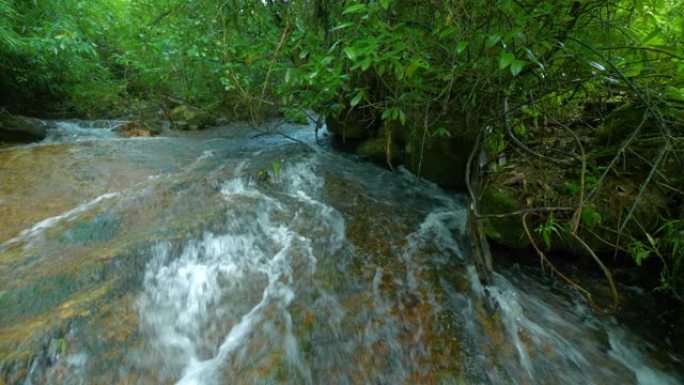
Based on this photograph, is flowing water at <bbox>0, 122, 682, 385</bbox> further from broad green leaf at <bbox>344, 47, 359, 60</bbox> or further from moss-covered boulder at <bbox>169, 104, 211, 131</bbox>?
moss-covered boulder at <bbox>169, 104, 211, 131</bbox>

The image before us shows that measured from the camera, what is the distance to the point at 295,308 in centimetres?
249

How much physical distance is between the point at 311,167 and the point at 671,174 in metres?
4.14

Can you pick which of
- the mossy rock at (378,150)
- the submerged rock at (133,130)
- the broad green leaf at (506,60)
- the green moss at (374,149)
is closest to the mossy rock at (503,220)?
the broad green leaf at (506,60)

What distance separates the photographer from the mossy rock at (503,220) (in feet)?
10.0

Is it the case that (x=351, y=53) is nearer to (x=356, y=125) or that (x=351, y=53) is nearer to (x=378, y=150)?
(x=378, y=150)

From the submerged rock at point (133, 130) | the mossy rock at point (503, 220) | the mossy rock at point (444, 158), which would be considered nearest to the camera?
the mossy rock at point (503, 220)

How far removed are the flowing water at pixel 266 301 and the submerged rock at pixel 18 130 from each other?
216cm

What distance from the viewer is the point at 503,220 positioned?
312 cm

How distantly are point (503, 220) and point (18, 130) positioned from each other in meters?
A: 7.49

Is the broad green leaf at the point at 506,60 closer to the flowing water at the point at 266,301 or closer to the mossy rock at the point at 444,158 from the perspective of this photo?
the flowing water at the point at 266,301

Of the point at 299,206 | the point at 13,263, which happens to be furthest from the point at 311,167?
the point at 13,263

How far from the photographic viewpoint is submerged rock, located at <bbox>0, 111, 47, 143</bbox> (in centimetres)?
555

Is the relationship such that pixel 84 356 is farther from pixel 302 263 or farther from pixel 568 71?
pixel 568 71

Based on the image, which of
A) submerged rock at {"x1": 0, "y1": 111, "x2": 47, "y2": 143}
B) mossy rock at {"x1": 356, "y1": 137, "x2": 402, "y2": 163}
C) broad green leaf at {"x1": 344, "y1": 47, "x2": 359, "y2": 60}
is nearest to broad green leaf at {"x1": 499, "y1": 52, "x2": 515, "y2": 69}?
broad green leaf at {"x1": 344, "y1": 47, "x2": 359, "y2": 60}
